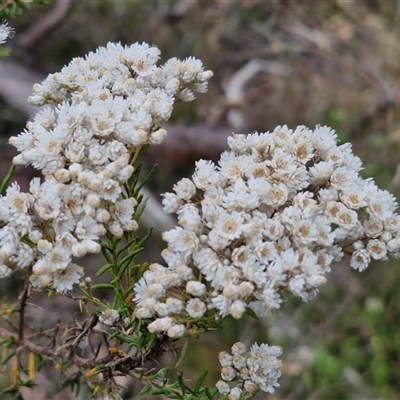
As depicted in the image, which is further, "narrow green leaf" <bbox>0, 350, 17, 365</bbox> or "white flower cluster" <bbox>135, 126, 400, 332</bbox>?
"narrow green leaf" <bbox>0, 350, 17, 365</bbox>

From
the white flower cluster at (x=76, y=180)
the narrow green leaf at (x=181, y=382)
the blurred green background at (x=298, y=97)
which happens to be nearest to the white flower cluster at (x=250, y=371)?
the narrow green leaf at (x=181, y=382)

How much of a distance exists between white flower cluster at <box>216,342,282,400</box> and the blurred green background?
2.13 m

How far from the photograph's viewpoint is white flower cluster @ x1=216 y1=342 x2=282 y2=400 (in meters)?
1.48

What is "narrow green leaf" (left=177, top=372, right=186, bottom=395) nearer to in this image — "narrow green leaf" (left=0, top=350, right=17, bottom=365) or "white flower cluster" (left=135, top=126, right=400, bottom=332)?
"white flower cluster" (left=135, top=126, right=400, bottom=332)

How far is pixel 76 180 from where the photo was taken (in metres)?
1.34

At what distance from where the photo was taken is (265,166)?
56.8 inches

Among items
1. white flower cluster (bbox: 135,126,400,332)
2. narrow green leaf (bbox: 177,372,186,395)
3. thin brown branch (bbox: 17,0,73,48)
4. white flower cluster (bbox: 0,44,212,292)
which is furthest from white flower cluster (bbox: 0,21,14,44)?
thin brown branch (bbox: 17,0,73,48)

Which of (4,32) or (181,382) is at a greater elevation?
(4,32)

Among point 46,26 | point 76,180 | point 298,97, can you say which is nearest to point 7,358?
point 76,180

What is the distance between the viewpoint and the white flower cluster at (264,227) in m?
1.30

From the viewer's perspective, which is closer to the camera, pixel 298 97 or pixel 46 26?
pixel 46 26

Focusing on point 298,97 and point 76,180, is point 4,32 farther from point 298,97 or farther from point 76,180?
point 298,97

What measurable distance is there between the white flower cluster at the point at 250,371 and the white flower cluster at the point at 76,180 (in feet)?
1.58

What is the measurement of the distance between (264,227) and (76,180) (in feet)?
1.58
